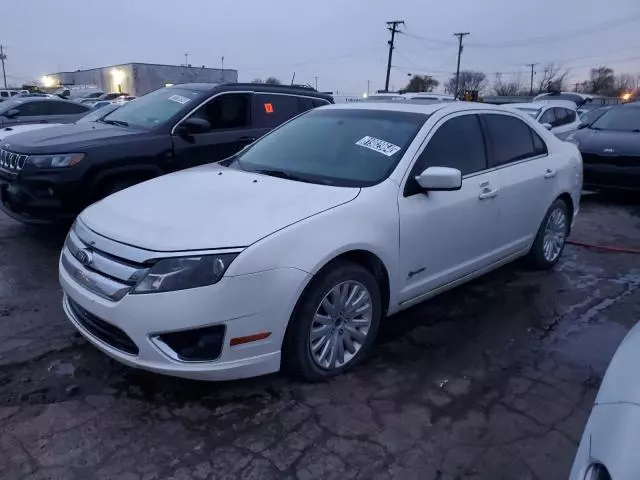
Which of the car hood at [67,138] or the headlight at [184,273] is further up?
the car hood at [67,138]

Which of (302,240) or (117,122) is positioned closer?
(302,240)

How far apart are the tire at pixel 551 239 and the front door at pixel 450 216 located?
858mm

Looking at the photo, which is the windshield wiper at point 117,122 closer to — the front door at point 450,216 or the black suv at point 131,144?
the black suv at point 131,144

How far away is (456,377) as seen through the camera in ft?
10.9

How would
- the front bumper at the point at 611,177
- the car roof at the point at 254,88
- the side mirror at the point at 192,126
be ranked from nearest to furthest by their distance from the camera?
1. the side mirror at the point at 192,126
2. the car roof at the point at 254,88
3. the front bumper at the point at 611,177

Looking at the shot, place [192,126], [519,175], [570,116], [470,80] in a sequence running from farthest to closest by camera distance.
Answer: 1. [470,80]
2. [570,116]
3. [192,126]
4. [519,175]

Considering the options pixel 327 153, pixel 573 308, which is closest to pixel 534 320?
pixel 573 308

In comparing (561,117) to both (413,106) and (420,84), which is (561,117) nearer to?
(413,106)

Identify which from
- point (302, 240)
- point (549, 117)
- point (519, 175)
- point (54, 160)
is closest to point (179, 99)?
point (54, 160)

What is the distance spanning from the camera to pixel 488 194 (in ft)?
13.2

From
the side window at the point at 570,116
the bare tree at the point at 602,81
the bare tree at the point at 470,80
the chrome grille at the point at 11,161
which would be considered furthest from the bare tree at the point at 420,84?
the chrome grille at the point at 11,161

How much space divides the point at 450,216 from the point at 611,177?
577 cm

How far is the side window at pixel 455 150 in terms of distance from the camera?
3605 millimetres

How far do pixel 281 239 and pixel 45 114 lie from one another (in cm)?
1178
